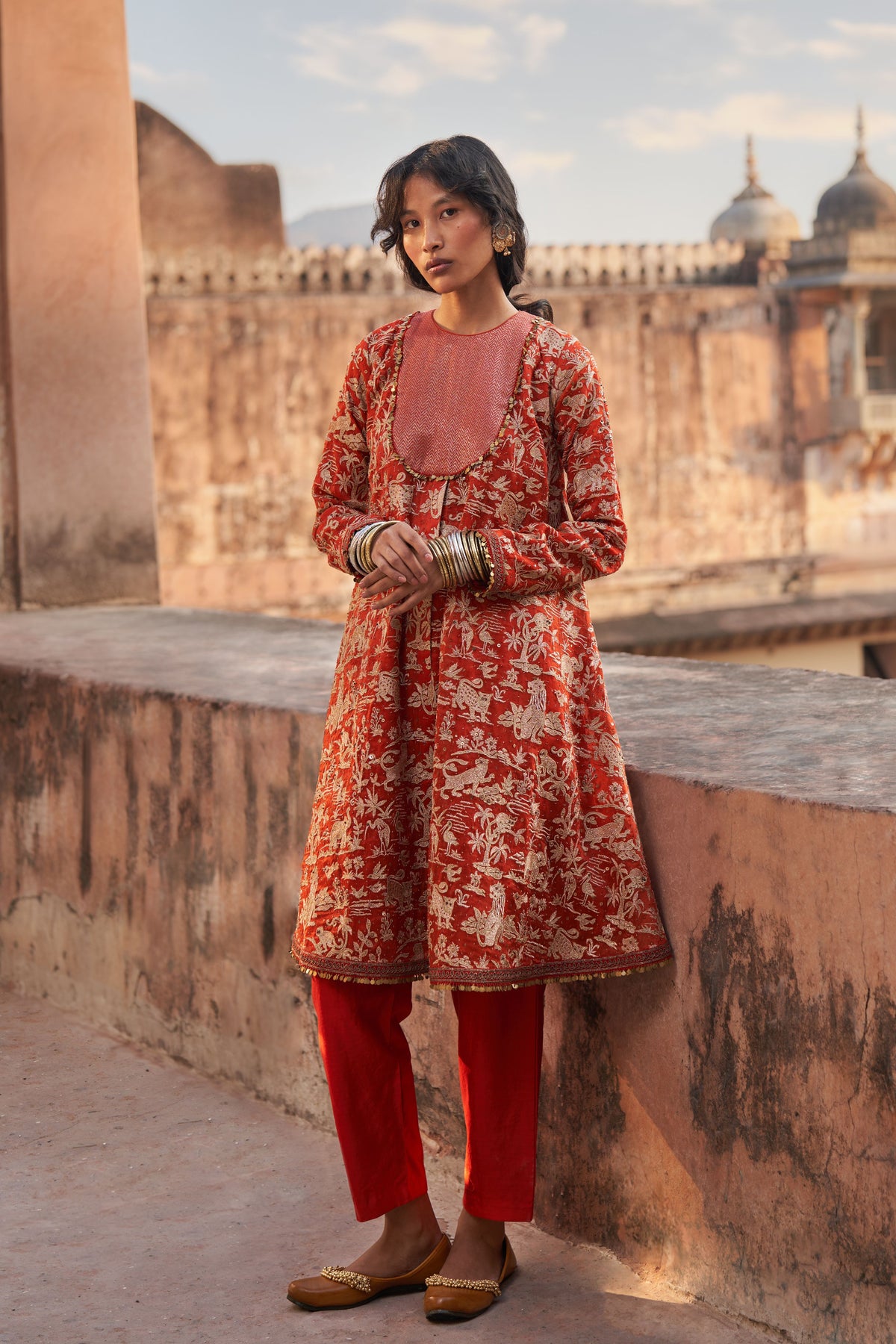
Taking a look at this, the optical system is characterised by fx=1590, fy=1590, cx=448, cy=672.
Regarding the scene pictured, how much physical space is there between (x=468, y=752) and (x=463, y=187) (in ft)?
1.91

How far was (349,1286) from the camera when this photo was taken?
1705 mm

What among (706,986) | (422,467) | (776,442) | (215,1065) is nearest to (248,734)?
(215,1065)

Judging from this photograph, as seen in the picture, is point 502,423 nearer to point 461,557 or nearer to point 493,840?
point 461,557

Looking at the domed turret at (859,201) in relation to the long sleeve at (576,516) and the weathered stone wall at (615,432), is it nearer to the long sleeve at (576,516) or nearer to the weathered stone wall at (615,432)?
the weathered stone wall at (615,432)

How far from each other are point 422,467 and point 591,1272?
913 millimetres

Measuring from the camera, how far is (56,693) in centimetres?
270

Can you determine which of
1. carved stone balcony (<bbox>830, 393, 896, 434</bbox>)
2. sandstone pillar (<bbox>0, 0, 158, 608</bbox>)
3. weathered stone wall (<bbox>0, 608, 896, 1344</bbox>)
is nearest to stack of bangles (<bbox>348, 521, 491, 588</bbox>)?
weathered stone wall (<bbox>0, 608, 896, 1344</bbox>)

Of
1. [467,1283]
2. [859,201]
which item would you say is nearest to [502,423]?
[467,1283]

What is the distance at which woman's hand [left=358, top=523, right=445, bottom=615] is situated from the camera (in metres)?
1.60

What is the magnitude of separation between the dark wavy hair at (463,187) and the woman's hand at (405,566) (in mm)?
257

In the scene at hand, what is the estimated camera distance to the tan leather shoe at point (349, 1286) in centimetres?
170

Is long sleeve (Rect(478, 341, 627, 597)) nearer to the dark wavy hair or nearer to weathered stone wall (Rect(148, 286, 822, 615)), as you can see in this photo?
the dark wavy hair

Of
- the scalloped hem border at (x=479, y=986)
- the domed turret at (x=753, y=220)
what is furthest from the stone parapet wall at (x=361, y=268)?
the scalloped hem border at (x=479, y=986)

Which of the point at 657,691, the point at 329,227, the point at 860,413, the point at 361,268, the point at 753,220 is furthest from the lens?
the point at 329,227
